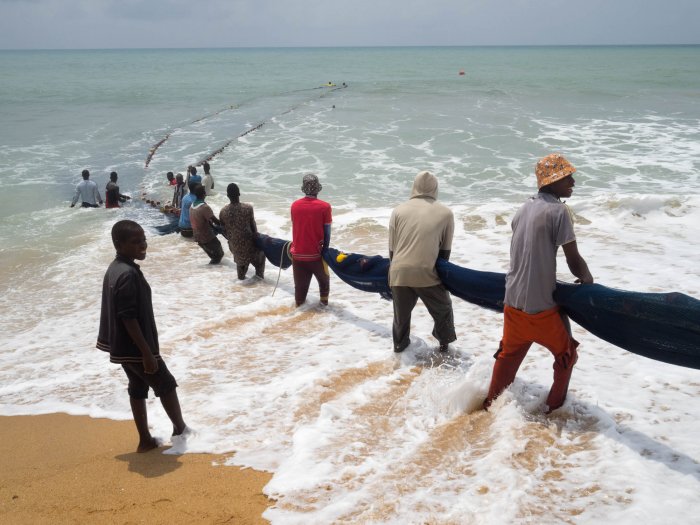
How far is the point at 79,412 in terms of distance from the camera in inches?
186

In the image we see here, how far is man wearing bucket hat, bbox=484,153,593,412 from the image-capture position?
3.55m

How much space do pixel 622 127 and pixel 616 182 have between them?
11297 millimetres

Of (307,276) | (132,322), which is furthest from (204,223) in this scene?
(132,322)

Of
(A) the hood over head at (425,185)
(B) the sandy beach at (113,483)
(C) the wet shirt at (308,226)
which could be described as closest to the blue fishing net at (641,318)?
(A) the hood over head at (425,185)

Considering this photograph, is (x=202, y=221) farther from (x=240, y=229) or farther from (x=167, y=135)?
(x=167, y=135)

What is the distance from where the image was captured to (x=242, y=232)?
317 inches

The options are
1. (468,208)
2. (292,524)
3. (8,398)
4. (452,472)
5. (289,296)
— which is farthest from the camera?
(468,208)

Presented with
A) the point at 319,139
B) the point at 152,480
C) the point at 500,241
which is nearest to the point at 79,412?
the point at 152,480

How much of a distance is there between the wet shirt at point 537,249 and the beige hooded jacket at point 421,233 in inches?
40.4

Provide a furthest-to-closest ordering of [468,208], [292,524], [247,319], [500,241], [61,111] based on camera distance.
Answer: [61,111]
[468,208]
[500,241]
[247,319]
[292,524]

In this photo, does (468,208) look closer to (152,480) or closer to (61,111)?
(152,480)

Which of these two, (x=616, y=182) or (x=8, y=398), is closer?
(x=8, y=398)

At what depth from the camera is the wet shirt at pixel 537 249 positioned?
3541 mm

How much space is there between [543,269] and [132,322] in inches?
99.0
